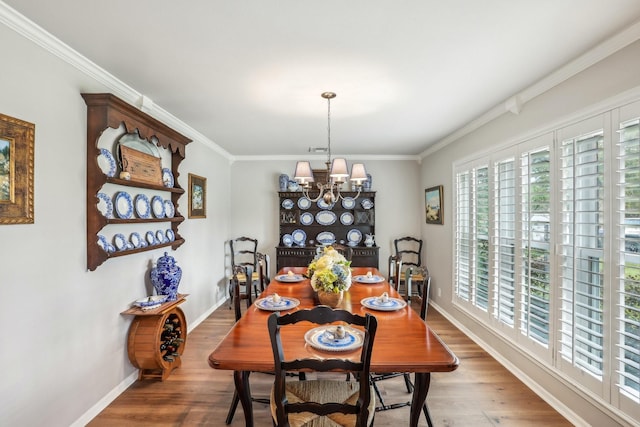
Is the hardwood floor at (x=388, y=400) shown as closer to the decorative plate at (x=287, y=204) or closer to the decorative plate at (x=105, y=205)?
the decorative plate at (x=105, y=205)

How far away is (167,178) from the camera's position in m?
3.17

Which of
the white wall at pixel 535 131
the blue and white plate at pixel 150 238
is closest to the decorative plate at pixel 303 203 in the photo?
the white wall at pixel 535 131

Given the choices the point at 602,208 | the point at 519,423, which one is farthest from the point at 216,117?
the point at 519,423

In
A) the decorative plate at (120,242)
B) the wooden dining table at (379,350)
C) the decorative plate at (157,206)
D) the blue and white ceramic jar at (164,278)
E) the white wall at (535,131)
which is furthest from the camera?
the decorative plate at (157,206)

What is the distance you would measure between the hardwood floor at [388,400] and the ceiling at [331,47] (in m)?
2.42

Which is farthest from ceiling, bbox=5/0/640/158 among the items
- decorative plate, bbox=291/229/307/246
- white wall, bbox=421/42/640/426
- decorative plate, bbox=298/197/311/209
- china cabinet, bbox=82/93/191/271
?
decorative plate, bbox=291/229/307/246

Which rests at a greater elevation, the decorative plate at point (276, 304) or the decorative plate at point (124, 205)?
the decorative plate at point (124, 205)

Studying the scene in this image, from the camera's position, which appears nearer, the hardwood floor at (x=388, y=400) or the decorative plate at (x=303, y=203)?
the hardwood floor at (x=388, y=400)

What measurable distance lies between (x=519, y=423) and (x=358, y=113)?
282cm

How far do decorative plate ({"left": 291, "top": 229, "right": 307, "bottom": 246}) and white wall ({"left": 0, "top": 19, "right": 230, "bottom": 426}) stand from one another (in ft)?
9.79

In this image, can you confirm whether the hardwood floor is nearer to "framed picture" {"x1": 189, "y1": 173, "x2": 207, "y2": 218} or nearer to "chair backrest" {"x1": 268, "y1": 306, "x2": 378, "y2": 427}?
"chair backrest" {"x1": 268, "y1": 306, "x2": 378, "y2": 427}

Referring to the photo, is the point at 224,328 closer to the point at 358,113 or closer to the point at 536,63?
the point at 358,113

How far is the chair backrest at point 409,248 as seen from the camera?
5320mm

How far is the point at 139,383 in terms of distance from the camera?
2.67 metres
